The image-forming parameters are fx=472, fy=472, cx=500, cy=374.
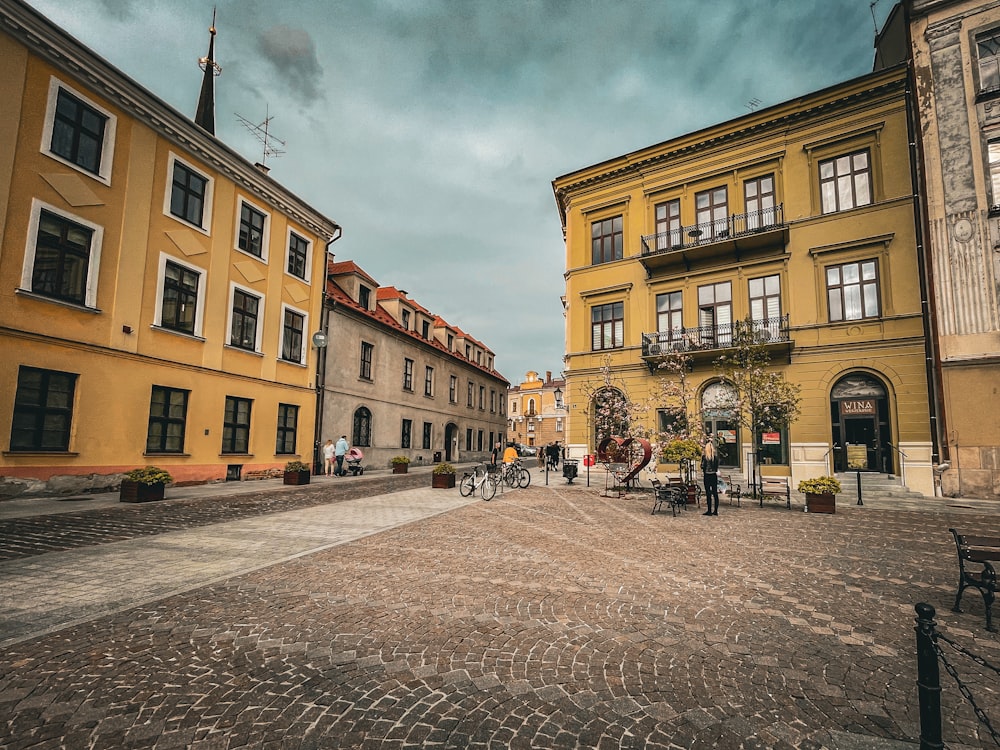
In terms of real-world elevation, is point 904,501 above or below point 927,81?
below

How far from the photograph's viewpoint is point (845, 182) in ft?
65.1

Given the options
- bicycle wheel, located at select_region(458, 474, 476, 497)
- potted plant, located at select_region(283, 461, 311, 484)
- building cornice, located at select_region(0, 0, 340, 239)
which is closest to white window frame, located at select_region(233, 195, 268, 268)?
building cornice, located at select_region(0, 0, 340, 239)

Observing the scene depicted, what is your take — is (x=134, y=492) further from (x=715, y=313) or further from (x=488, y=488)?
(x=715, y=313)

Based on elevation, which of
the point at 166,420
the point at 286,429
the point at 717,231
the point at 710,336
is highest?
the point at 717,231

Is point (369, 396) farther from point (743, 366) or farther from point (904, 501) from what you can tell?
point (904, 501)

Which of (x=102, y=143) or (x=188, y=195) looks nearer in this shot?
(x=102, y=143)

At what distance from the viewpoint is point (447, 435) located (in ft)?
119

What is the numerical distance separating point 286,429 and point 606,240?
18.6m

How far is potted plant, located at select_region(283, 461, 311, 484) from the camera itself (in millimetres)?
17375

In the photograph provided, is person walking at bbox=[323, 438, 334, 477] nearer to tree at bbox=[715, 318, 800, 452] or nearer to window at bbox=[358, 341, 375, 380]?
window at bbox=[358, 341, 375, 380]

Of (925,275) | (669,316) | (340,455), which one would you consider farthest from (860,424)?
(340,455)

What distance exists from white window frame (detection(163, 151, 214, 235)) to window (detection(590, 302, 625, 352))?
1767 cm

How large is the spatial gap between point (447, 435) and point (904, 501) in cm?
2724

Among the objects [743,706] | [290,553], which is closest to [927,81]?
[743,706]
